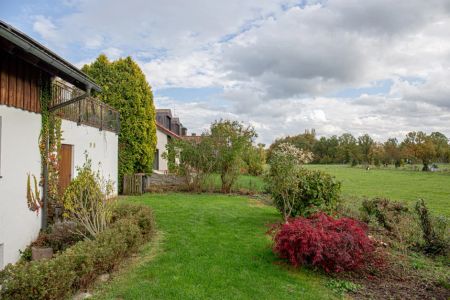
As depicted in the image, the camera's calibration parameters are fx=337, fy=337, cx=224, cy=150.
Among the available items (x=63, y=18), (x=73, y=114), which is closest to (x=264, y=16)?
Result: (x=63, y=18)

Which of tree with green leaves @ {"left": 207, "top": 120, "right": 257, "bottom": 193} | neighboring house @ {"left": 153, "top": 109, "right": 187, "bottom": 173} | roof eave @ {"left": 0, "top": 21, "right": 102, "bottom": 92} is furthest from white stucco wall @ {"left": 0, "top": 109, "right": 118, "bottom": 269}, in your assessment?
neighboring house @ {"left": 153, "top": 109, "right": 187, "bottom": 173}

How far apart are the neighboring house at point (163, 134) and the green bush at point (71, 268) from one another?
582 inches

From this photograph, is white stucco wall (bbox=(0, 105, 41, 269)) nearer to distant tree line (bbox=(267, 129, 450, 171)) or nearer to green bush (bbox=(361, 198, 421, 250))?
green bush (bbox=(361, 198, 421, 250))

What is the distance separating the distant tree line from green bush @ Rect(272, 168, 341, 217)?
39.5 m

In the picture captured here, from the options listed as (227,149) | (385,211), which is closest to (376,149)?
(227,149)

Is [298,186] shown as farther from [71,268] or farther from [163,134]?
[163,134]

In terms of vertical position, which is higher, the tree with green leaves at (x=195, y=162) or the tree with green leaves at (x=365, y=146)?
the tree with green leaves at (x=365, y=146)

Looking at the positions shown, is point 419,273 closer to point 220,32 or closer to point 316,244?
point 316,244

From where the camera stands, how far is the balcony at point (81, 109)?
8.76 meters

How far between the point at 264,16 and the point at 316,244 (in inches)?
335

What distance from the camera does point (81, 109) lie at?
11461 mm

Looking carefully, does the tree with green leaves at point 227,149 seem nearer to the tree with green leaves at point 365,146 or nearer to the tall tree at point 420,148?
the tall tree at point 420,148

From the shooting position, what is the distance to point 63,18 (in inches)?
375

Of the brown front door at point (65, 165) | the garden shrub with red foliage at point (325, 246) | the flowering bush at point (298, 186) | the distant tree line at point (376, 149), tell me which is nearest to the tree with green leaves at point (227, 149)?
the flowering bush at point (298, 186)
